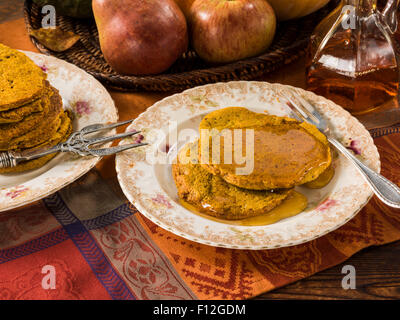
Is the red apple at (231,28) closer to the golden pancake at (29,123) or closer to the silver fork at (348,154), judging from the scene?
the silver fork at (348,154)

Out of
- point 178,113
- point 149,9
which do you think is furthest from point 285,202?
point 149,9

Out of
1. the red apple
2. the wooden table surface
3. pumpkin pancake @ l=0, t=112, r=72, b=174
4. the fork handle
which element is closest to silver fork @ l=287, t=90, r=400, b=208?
the fork handle

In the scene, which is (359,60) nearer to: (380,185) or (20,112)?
(380,185)

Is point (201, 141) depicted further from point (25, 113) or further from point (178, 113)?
point (25, 113)

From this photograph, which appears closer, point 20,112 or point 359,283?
point 359,283

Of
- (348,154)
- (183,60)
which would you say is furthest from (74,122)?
(348,154)

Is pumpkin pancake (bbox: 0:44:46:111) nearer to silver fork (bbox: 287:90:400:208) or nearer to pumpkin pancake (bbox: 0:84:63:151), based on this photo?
pumpkin pancake (bbox: 0:84:63:151)

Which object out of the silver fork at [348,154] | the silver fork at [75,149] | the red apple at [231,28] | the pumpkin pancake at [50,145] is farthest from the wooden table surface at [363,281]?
the red apple at [231,28]
